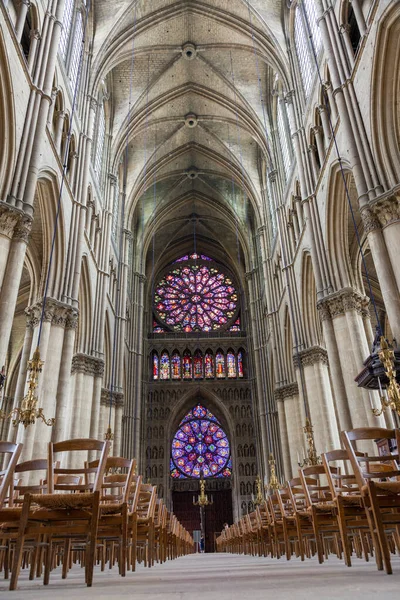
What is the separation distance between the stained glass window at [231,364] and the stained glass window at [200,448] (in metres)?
2.78

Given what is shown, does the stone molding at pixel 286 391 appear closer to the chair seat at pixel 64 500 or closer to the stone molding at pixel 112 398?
the stone molding at pixel 112 398

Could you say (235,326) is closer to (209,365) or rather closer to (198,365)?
(209,365)

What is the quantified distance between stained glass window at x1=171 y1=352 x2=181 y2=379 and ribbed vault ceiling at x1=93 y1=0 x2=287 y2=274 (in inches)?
286

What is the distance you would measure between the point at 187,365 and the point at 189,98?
611 inches

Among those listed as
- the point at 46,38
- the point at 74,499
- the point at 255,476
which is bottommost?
the point at 74,499

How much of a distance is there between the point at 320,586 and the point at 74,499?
175 centimetres

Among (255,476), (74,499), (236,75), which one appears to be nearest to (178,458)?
(255,476)

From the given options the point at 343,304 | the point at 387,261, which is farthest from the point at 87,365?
the point at 387,261

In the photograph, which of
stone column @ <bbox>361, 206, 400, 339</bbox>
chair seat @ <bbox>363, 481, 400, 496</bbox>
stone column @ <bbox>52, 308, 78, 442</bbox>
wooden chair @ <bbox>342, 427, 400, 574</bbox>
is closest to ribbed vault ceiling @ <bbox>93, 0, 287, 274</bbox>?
stone column @ <bbox>52, 308, 78, 442</bbox>

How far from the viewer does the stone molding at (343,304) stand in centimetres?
1381

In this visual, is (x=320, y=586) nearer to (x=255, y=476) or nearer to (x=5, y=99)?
(x=5, y=99)

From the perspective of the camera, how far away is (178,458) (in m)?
30.2

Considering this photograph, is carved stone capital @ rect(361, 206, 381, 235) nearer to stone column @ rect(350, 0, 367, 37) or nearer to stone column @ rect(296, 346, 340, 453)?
stone column @ rect(350, 0, 367, 37)

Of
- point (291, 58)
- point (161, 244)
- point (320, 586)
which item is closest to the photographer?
point (320, 586)
